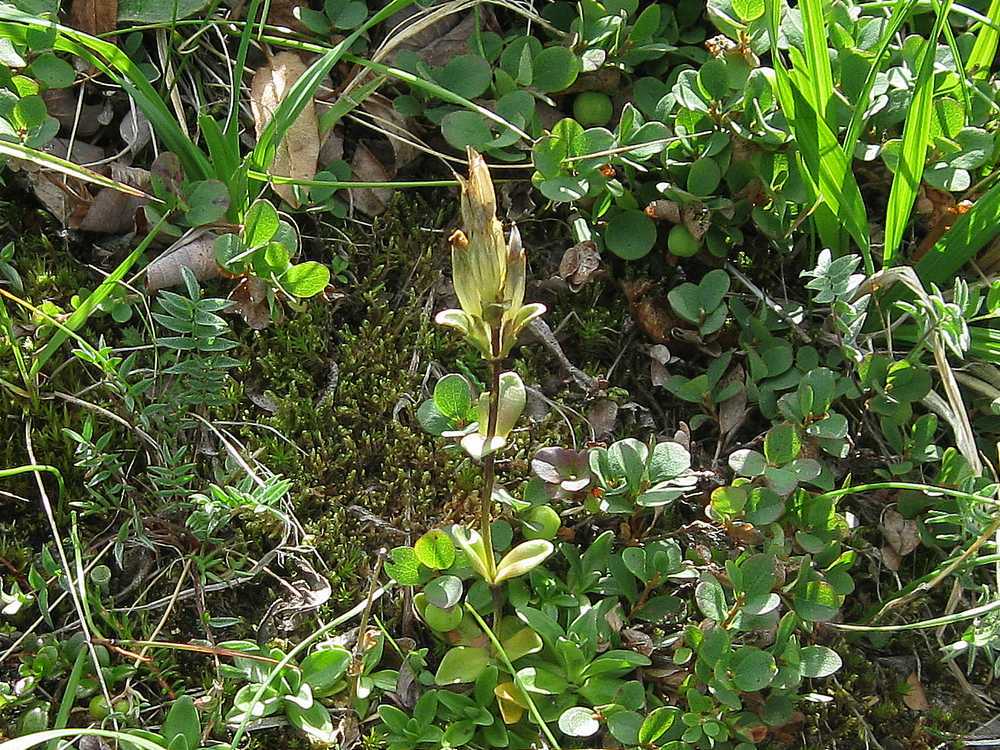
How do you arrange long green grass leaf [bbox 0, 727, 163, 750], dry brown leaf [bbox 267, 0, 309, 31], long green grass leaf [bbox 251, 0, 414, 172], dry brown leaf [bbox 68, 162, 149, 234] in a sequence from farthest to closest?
1. dry brown leaf [bbox 267, 0, 309, 31]
2. dry brown leaf [bbox 68, 162, 149, 234]
3. long green grass leaf [bbox 251, 0, 414, 172]
4. long green grass leaf [bbox 0, 727, 163, 750]

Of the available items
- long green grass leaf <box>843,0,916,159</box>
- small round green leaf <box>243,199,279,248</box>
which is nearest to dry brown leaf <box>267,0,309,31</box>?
small round green leaf <box>243,199,279,248</box>

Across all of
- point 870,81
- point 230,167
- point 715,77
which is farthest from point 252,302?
point 870,81

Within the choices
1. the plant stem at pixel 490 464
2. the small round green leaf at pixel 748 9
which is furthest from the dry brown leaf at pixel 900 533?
the small round green leaf at pixel 748 9

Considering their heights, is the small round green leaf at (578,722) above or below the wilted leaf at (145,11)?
below

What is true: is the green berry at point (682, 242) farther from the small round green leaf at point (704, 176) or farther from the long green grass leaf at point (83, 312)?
the long green grass leaf at point (83, 312)

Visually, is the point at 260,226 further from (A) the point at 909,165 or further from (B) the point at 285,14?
(A) the point at 909,165

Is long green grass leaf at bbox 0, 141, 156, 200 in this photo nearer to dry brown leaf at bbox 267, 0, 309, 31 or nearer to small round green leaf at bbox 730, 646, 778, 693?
dry brown leaf at bbox 267, 0, 309, 31
